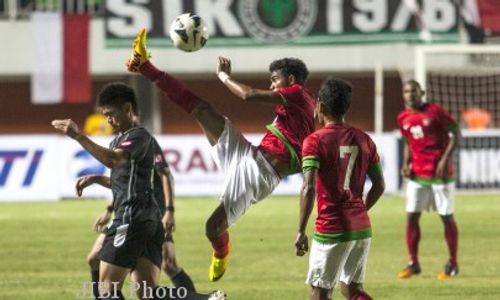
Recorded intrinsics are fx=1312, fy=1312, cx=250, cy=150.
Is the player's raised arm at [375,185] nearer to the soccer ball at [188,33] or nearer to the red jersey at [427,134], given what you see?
the soccer ball at [188,33]

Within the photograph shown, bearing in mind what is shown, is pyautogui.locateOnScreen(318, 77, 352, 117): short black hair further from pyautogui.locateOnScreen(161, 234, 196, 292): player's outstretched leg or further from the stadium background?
the stadium background

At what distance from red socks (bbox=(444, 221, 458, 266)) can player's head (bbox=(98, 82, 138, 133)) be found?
6457 millimetres

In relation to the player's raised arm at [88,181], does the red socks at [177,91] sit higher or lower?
higher

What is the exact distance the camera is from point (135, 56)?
1044 centimetres

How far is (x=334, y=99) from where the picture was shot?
9.15 metres

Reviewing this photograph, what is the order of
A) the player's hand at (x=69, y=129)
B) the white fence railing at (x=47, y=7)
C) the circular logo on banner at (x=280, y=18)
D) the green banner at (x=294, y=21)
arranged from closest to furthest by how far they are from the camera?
the player's hand at (x=69, y=129)
the green banner at (x=294, y=21)
the white fence railing at (x=47, y=7)
the circular logo on banner at (x=280, y=18)

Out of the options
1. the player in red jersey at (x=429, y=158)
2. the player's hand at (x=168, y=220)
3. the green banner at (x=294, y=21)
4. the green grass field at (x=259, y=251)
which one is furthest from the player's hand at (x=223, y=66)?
the green banner at (x=294, y=21)

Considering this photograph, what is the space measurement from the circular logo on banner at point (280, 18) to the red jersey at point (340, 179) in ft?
86.1

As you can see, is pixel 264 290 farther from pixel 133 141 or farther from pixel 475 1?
pixel 475 1

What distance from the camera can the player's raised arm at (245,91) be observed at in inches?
410

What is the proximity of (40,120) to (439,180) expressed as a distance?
24740 mm

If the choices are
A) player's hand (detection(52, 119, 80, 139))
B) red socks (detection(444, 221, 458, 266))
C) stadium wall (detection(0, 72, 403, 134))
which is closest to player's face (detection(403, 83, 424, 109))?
red socks (detection(444, 221, 458, 266))

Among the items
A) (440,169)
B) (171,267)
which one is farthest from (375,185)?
(440,169)

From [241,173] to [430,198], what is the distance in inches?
191
